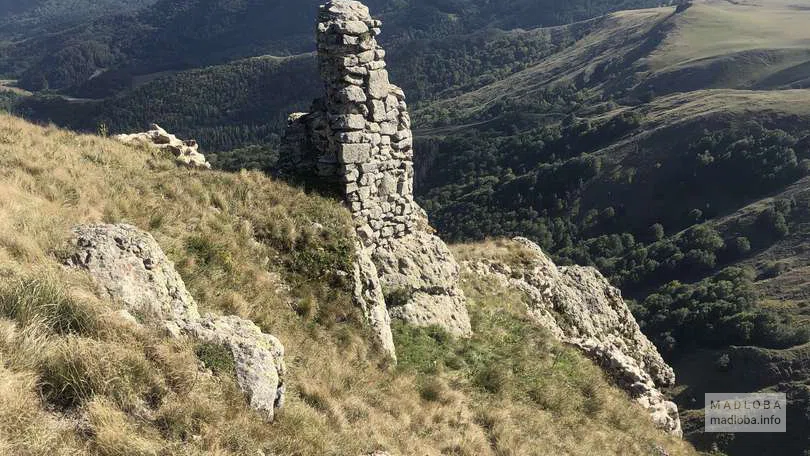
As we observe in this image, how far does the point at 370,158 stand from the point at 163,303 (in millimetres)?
7379

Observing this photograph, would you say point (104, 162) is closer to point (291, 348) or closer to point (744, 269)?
point (291, 348)

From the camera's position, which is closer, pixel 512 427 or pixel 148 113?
pixel 512 427

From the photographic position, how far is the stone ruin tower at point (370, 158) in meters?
12.8

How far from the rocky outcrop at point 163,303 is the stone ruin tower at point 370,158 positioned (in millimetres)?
5242

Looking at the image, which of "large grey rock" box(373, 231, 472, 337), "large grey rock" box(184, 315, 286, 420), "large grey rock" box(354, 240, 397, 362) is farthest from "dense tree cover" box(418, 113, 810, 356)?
"large grey rock" box(184, 315, 286, 420)

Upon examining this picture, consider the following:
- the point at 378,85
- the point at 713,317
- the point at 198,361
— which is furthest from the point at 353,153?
the point at 713,317

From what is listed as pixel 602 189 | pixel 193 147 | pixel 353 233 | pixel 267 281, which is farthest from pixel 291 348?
pixel 602 189

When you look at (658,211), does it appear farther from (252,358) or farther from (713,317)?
(252,358)

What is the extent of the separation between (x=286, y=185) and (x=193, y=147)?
4612mm

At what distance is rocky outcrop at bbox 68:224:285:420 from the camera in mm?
6141

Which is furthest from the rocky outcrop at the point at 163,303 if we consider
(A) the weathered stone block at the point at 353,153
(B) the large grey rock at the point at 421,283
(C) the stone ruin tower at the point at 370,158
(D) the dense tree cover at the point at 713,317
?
(D) the dense tree cover at the point at 713,317

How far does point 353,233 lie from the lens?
12000 millimetres

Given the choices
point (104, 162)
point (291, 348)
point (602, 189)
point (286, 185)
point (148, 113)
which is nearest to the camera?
point (291, 348)

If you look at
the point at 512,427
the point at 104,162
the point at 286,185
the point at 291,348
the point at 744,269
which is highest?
the point at 104,162
